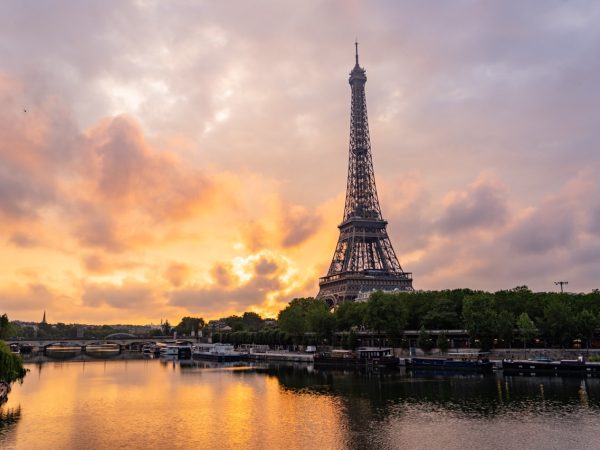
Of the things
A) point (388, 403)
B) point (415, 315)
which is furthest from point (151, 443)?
point (415, 315)

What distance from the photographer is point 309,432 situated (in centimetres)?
4584

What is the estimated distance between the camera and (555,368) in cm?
8062

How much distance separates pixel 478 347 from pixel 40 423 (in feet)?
258

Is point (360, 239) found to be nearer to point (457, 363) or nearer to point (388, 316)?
point (388, 316)

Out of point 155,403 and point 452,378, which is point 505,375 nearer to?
point 452,378

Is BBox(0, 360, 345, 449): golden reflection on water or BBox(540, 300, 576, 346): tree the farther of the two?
BBox(540, 300, 576, 346): tree

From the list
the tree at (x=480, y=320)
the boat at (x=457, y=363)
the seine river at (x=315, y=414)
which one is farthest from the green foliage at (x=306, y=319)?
the seine river at (x=315, y=414)

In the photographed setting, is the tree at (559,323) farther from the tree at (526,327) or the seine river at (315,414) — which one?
the seine river at (315,414)

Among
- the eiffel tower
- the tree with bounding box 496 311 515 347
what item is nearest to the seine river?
the tree with bounding box 496 311 515 347

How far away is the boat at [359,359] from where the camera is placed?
3890 inches

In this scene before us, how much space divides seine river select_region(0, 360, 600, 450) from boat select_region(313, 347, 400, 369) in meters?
14.0

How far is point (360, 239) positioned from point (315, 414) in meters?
118

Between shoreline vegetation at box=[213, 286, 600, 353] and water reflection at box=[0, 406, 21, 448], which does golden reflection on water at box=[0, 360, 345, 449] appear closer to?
water reflection at box=[0, 406, 21, 448]

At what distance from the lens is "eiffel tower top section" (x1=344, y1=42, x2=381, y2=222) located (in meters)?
176
